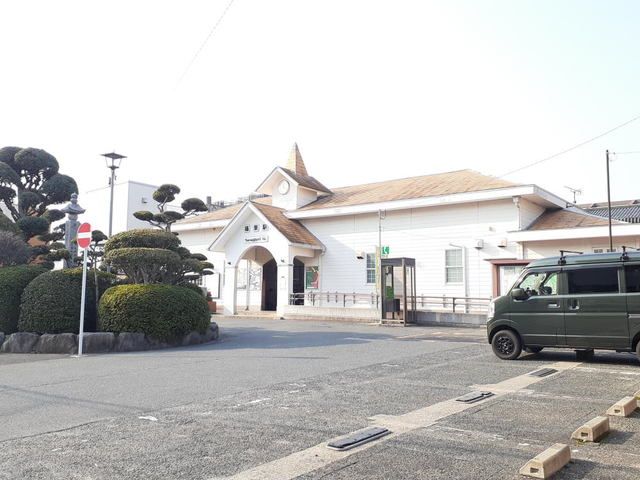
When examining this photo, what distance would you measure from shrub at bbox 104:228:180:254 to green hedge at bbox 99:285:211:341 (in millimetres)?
1869

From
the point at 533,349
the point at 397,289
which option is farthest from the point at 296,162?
the point at 533,349

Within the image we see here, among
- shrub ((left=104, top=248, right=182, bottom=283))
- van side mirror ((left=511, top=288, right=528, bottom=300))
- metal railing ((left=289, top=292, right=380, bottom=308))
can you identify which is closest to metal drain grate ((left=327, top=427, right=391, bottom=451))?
van side mirror ((left=511, top=288, right=528, bottom=300))

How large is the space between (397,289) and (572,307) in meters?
12.1

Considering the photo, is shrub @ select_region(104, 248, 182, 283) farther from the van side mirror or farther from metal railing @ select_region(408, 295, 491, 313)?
metal railing @ select_region(408, 295, 491, 313)

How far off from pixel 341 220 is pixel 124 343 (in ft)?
49.8

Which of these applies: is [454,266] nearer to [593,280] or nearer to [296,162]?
[296,162]

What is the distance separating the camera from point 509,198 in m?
21.0

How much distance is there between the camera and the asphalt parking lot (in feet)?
14.1

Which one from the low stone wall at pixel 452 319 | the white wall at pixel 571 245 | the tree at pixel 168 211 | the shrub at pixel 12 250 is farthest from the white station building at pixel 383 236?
the shrub at pixel 12 250

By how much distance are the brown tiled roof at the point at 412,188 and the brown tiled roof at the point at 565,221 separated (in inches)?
79.9

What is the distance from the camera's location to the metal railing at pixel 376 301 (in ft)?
70.9

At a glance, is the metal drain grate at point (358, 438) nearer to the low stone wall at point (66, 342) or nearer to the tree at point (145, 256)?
the low stone wall at point (66, 342)

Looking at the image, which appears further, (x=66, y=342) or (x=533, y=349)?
(x=66, y=342)

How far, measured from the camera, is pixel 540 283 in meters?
10.3
